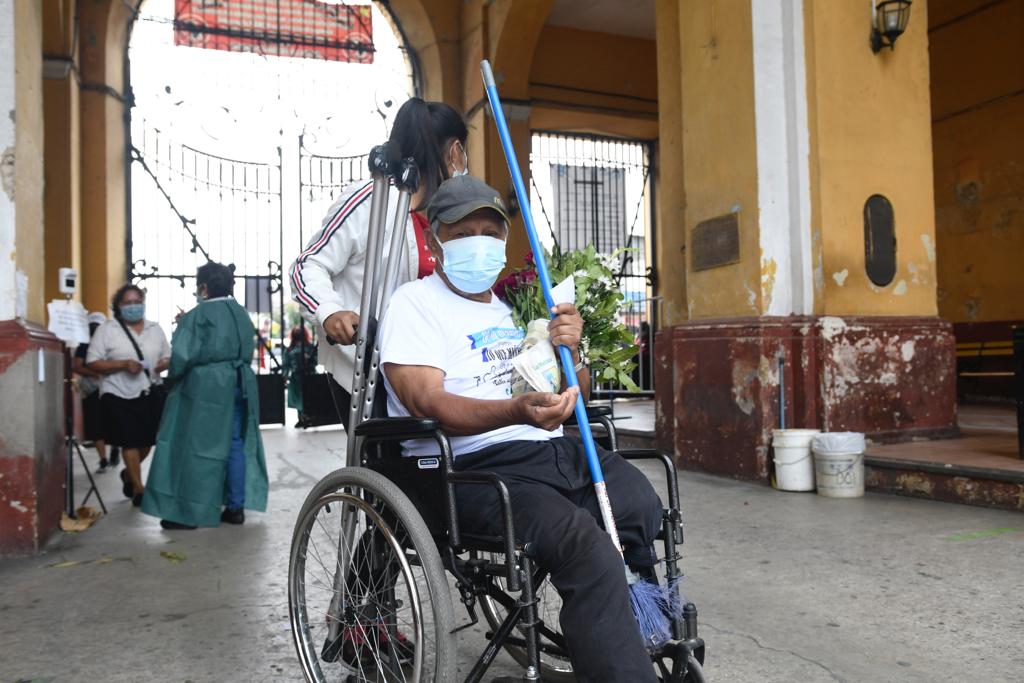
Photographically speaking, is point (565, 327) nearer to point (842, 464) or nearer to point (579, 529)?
point (579, 529)

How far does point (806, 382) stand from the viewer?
5.29 m

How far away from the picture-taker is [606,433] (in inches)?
85.6

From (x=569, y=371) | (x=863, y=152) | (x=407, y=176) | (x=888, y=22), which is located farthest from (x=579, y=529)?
(x=888, y=22)

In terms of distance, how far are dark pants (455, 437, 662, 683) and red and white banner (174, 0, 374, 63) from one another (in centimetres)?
982

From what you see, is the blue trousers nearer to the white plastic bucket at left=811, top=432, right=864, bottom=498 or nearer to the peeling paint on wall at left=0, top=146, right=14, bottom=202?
the peeling paint on wall at left=0, top=146, right=14, bottom=202

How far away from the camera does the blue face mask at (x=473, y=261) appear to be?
204 cm

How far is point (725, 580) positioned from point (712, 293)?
9.74 ft

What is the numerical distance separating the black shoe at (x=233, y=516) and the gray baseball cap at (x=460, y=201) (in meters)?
3.21

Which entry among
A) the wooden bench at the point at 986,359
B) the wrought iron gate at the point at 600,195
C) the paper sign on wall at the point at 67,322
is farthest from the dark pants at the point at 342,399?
the wrought iron gate at the point at 600,195

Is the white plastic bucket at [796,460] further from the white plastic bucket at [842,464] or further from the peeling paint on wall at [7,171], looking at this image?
the peeling paint on wall at [7,171]

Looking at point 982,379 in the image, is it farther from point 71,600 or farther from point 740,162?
point 71,600

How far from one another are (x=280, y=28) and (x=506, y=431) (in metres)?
9.96

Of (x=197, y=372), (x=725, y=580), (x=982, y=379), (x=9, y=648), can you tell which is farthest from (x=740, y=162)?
(x=982, y=379)

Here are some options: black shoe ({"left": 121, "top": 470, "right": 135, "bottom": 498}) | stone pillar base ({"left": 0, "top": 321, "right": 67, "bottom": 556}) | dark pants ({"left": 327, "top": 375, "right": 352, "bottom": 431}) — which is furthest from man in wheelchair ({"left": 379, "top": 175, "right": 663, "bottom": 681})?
black shoe ({"left": 121, "top": 470, "right": 135, "bottom": 498})
